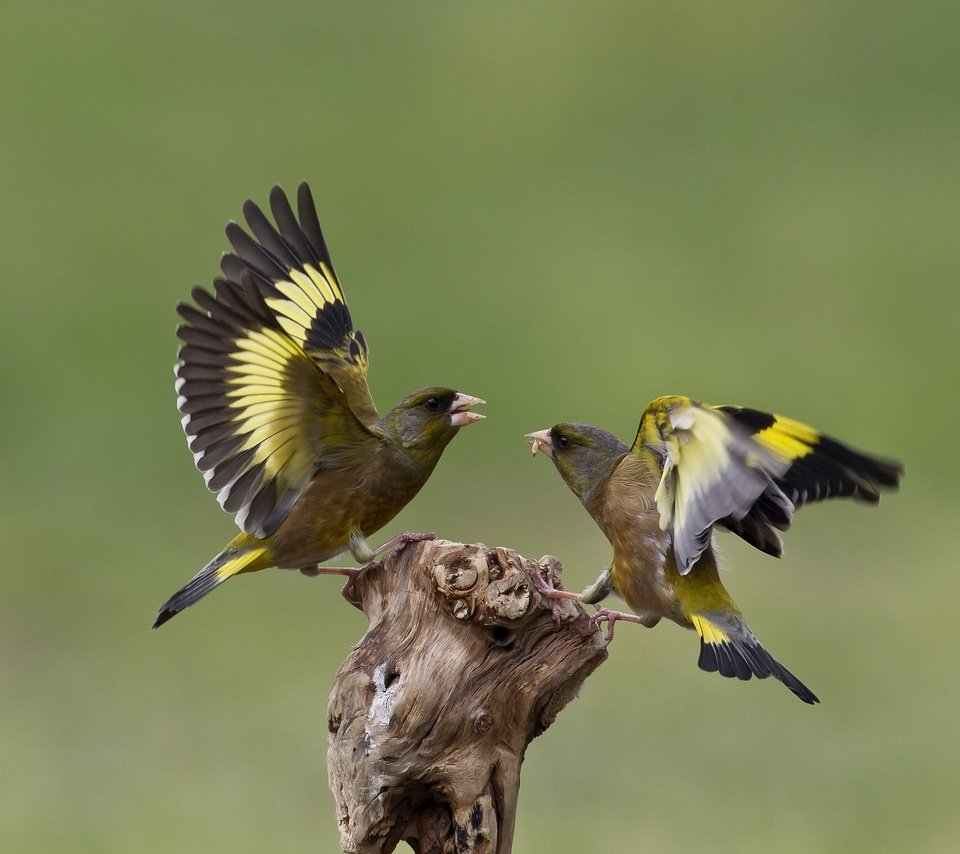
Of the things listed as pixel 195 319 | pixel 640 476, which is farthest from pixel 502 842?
pixel 195 319

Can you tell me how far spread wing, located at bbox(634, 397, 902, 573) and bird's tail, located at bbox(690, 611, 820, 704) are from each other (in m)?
0.33

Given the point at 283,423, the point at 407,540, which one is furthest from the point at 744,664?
the point at 283,423

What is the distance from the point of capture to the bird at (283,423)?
498 centimetres

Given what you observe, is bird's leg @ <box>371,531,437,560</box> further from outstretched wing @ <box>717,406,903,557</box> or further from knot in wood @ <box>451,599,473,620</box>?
outstretched wing @ <box>717,406,903,557</box>

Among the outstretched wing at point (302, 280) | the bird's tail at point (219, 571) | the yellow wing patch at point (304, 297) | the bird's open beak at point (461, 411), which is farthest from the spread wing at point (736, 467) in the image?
the yellow wing patch at point (304, 297)

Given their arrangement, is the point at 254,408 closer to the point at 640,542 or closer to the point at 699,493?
the point at 640,542

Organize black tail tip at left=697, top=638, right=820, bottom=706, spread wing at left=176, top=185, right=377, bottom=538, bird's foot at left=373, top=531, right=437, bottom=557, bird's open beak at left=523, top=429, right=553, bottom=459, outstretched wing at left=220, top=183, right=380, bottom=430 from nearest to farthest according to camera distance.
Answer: bird's foot at left=373, top=531, right=437, bottom=557 < black tail tip at left=697, top=638, right=820, bottom=706 < spread wing at left=176, top=185, right=377, bottom=538 < bird's open beak at left=523, top=429, right=553, bottom=459 < outstretched wing at left=220, top=183, right=380, bottom=430

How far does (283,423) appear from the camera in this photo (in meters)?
5.12

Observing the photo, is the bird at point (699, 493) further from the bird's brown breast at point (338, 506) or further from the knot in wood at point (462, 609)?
the bird's brown breast at point (338, 506)

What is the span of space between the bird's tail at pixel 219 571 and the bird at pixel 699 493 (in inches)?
43.9

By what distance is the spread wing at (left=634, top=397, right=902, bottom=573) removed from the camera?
439 centimetres

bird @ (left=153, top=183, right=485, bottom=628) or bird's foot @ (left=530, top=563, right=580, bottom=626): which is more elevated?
bird @ (left=153, top=183, right=485, bottom=628)

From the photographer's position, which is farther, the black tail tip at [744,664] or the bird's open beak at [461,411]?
the bird's open beak at [461,411]

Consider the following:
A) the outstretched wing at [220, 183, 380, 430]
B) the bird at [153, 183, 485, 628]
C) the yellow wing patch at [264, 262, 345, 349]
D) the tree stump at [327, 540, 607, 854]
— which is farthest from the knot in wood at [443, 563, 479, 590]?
the yellow wing patch at [264, 262, 345, 349]
